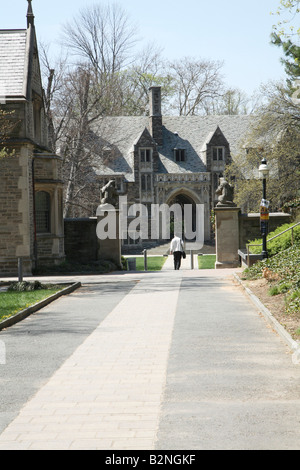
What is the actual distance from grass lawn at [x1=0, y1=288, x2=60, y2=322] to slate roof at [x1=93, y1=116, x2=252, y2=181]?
3962 cm

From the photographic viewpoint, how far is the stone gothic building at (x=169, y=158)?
55906 millimetres

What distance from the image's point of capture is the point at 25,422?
5840 millimetres

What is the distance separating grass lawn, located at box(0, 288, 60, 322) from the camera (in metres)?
12.6

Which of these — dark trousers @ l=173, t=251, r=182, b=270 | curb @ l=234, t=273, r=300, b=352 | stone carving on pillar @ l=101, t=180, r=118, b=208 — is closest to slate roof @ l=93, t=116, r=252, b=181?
dark trousers @ l=173, t=251, r=182, b=270

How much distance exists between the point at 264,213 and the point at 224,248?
424cm

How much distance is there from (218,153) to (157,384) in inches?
2009

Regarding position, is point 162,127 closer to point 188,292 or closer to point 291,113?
point 291,113

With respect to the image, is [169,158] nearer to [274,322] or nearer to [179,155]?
[179,155]

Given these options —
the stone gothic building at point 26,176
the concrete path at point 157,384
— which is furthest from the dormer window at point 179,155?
the concrete path at point 157,384

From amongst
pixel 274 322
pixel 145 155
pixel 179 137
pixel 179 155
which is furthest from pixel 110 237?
pixel 179 137

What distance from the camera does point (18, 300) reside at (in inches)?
576

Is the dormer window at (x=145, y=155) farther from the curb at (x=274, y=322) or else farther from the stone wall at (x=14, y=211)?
the curb at (x=274, y=322)

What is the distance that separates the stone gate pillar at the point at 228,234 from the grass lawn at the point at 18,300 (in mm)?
9228
